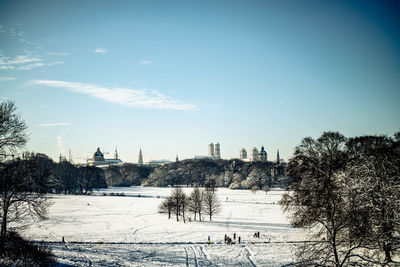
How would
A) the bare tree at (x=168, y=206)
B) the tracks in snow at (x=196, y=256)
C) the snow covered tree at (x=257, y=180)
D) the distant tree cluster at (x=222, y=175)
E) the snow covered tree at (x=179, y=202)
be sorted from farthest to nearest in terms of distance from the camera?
the distant tree cluster at (x=222, y=175) < the snow covered tree at (x=257, y=180) < the bare tree at (x=168, y=206) < the snow covered tree at (x=179, y=202) < the tracks in snow at (x=196, y=256)

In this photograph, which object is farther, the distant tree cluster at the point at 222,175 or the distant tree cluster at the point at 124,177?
the distant tree cluster at the point at 124,177

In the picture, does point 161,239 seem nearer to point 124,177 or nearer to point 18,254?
point 18,254

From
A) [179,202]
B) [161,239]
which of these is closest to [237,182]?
[179,202]

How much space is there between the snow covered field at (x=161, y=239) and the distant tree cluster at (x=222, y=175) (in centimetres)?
5740

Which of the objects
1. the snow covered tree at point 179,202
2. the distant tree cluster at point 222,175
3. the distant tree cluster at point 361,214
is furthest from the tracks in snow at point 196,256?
the distant tree cluster at point 222,175

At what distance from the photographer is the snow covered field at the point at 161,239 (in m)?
21.7

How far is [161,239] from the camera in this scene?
29.4 metres

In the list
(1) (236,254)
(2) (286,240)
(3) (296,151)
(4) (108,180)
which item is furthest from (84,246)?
(4) (108,180)

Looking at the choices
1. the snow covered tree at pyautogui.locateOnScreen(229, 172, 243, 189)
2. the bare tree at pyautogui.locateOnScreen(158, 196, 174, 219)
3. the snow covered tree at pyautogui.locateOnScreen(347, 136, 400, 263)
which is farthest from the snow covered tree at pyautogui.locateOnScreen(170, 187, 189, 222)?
the snow covered tree at pyautogui.locateOnScreen(229, 172, 243, 189)

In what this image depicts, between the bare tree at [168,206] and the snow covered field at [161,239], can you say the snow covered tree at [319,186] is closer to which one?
the snow covered field at [161,239]

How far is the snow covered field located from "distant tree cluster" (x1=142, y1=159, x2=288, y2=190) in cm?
5740

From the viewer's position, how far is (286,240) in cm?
2841

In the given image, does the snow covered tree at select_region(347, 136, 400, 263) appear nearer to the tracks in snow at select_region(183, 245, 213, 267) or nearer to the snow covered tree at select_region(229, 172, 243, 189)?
the tracks in snow at select_region(183, 245, 213, 267)

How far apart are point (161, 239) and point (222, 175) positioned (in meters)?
97.5
